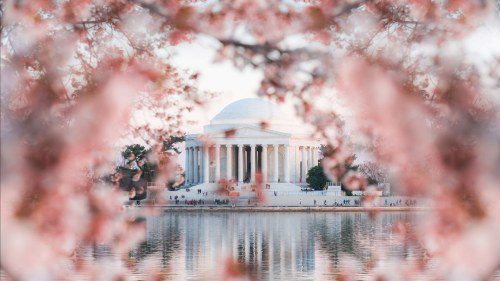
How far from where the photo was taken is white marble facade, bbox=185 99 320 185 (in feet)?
380

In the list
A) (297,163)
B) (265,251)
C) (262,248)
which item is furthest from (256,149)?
(265,251)

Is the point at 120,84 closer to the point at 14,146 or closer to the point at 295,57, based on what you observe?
the point at 14,146

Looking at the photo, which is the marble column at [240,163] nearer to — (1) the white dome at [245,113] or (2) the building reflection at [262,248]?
(1) the white dome at [245,113]

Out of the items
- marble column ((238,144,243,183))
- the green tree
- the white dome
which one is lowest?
the green tree

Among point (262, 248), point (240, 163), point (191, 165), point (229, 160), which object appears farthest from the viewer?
point (191, 165)

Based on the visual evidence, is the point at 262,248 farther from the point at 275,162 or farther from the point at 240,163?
the point at 240,163

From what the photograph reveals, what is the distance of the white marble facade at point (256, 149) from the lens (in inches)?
4555

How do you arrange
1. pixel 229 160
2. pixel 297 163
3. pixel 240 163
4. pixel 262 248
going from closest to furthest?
pixel 262 248, pixel 240 163, pixel 229 160, pixel 297 163

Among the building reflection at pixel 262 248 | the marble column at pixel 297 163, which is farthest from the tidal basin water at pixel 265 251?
the marble column at pixel 297 163

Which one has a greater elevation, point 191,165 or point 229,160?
point 229,160

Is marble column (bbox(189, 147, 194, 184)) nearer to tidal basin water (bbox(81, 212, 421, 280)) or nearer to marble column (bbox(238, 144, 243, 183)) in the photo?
marble column (bbox(238, 144, 243, 183))

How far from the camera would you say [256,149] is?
119000 millimetres

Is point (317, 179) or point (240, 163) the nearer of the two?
point (317, 179)

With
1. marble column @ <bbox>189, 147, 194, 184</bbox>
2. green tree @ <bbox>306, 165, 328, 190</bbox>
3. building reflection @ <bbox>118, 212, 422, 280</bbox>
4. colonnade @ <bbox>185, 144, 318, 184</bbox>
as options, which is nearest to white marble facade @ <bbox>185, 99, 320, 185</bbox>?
colonnade @ <bbox>185, 144, 318, 184</bbox>
